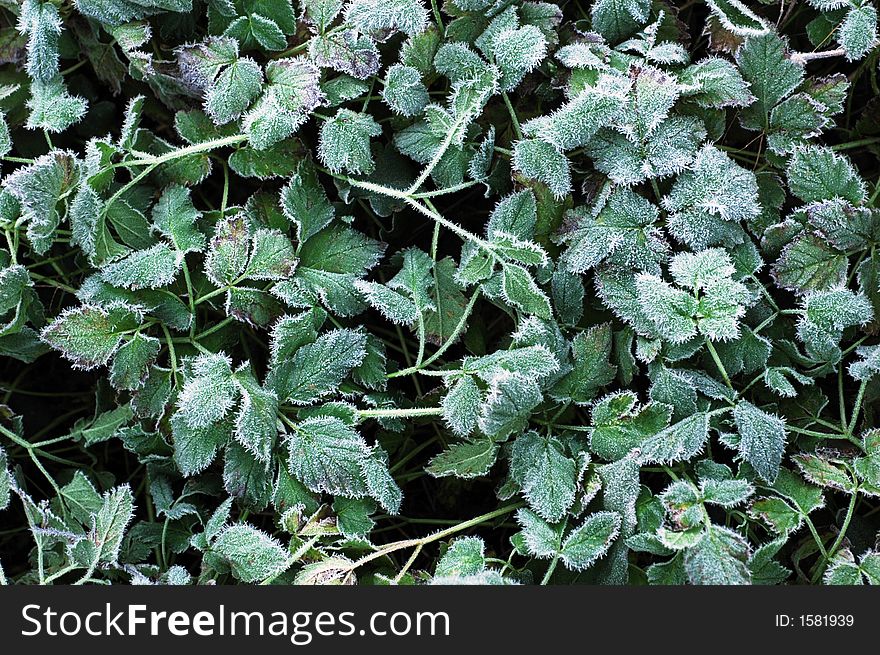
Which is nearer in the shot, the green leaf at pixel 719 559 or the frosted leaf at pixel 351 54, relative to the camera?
the green leaf at pixel 719 559

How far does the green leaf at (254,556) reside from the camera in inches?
48.6

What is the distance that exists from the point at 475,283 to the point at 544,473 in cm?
32

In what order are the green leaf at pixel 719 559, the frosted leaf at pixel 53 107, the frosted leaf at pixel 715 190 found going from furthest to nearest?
the frosted leaf at pixel 53 107 < the frosted leaf at pixel 715 190 < the green leaf at pixel 719 559

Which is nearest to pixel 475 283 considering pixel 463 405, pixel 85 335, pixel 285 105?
pixel 463 405

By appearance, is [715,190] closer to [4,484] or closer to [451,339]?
[451,339]

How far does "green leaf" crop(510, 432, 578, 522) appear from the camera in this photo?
1227mm

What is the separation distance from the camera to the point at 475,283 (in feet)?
4.26

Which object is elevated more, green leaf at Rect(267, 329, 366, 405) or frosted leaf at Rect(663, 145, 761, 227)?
frosted leaf at Rect(663, 145, 761, 227)

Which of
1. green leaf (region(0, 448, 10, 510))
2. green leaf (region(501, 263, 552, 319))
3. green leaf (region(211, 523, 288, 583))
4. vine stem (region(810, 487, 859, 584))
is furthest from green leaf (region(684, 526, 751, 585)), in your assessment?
green leaf (region(0, 448, 10, 510))

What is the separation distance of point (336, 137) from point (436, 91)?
0.21 meters

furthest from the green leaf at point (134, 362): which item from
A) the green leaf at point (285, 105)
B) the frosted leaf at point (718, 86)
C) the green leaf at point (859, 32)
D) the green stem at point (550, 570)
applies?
the green leaf at point (859, 32)

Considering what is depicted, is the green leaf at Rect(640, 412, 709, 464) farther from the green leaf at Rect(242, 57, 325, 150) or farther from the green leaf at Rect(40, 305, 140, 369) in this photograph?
the green leaf at Rect(40, 305, 140, 369)

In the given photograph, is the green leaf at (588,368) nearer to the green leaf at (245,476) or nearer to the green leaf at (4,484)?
the green leaf at (245,476)

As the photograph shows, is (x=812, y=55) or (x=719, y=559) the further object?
(x=812, y=55)
